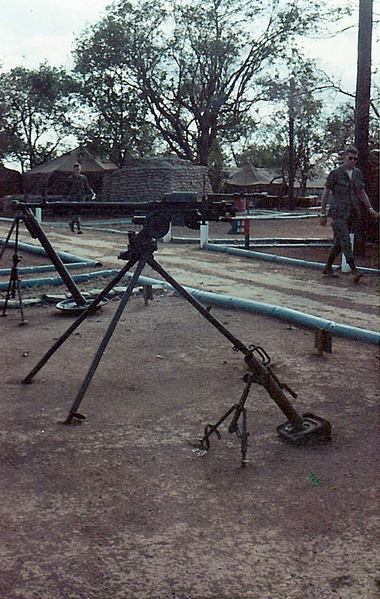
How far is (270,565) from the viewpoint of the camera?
8.20ft

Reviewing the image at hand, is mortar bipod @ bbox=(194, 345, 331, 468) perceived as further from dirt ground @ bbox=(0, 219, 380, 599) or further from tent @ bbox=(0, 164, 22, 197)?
tent @ bbox=(0, 164, 22, 197)

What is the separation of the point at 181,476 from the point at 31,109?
1490 inches

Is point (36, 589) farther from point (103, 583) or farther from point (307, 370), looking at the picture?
point (307, 370)

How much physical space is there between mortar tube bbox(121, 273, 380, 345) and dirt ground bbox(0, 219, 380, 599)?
0.48ft

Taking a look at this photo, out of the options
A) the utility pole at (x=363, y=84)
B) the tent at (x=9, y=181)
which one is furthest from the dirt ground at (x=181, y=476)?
A: the tent at (x=9, y=181)

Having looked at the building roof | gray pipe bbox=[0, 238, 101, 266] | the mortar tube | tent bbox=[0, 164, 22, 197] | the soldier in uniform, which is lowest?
the mortar tube

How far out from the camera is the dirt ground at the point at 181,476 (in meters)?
2.44

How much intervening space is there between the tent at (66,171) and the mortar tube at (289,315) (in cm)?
2411

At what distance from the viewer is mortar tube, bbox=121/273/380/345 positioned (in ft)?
19.3

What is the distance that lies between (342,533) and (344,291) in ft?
19.4

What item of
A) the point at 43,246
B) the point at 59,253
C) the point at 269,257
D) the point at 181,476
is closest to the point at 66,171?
the point at 59,253

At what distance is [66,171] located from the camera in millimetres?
30766

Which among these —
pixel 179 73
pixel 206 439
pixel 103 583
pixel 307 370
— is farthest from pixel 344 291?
pixel 179 73

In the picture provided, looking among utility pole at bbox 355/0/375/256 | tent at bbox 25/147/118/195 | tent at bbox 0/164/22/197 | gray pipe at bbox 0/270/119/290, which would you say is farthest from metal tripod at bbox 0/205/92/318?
tent at bbox 0/164/22/197
